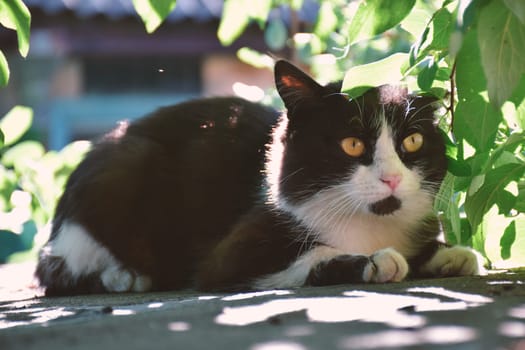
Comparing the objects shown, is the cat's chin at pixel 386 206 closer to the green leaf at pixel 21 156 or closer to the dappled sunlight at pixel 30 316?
the dappled sunlight at pixel 30 316

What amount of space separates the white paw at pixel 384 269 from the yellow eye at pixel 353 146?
29 centimetres

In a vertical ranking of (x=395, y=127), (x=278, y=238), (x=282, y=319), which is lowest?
(x=282, y=319)

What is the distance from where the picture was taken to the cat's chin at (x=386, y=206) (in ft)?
6.32

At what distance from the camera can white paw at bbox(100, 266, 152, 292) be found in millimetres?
2254

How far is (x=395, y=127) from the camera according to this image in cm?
196

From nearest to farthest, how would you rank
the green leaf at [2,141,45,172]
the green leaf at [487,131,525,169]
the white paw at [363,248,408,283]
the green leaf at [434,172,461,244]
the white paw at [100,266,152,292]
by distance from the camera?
the green leaf at [487,131,525,169] → the white paw at [363,248,408,283] → the green leaf at [434,172,461,244] → the white paw at [100,266,152,292] → the green leaf at [2,141,45,172]

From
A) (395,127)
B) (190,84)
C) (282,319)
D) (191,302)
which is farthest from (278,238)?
(190,84)

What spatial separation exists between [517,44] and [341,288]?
62 centimetres

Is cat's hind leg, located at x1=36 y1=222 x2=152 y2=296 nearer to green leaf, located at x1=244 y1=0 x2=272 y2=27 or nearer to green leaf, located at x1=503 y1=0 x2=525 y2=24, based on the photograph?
green leaf, located at x1=244 y1=0 x2=272 y2=27

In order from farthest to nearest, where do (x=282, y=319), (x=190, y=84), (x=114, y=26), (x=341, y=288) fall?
(x=190, y=84) → (x=114, y=26) → (x=341, y=288) → (x=282, y=319)

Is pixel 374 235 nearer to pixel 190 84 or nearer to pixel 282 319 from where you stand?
pixel 282 319

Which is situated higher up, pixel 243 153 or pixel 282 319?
pixel 243 153

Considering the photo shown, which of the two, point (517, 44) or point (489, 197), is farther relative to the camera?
point (489, 197)

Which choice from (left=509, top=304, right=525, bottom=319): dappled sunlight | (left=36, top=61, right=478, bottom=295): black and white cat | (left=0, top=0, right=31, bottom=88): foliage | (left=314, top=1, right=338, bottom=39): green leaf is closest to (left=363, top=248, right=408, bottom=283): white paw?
(left=36, top=61, right=478, bottom=295): black and white cat
